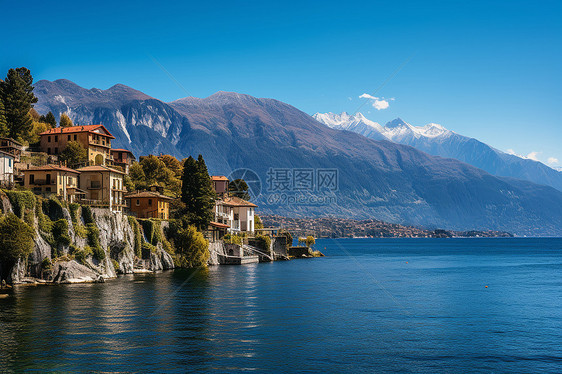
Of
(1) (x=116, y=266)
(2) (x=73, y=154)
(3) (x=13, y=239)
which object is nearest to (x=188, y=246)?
(1) (x=116, y=266)

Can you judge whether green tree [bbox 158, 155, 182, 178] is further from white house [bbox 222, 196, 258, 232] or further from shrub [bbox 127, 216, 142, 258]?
shrub [bbox 127, 216, 142, 258]

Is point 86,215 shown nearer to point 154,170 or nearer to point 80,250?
point 80,250

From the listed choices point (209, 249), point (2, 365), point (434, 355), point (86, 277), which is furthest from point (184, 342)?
point (209, 249)

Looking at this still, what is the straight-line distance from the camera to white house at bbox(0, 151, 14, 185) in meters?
76.1

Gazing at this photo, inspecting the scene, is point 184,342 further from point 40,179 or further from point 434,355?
point 40,179

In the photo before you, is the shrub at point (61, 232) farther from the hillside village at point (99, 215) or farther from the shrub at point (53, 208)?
the shrub at point (53, 208)

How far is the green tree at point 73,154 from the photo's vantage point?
104 metres

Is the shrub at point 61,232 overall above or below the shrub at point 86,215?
below

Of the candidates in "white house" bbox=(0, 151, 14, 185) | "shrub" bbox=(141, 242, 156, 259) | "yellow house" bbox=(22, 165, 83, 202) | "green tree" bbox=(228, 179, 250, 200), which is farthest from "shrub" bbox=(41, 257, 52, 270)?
"green tree" bbox=(228, 179, 250, 200)

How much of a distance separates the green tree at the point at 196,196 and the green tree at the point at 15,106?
113ft

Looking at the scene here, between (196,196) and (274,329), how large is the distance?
68726 mm

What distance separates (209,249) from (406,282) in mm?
42978

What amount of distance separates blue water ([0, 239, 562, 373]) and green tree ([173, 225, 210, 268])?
23.9 m

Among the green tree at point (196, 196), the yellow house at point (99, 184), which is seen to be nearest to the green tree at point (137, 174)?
the green tree at point (196, 196)
